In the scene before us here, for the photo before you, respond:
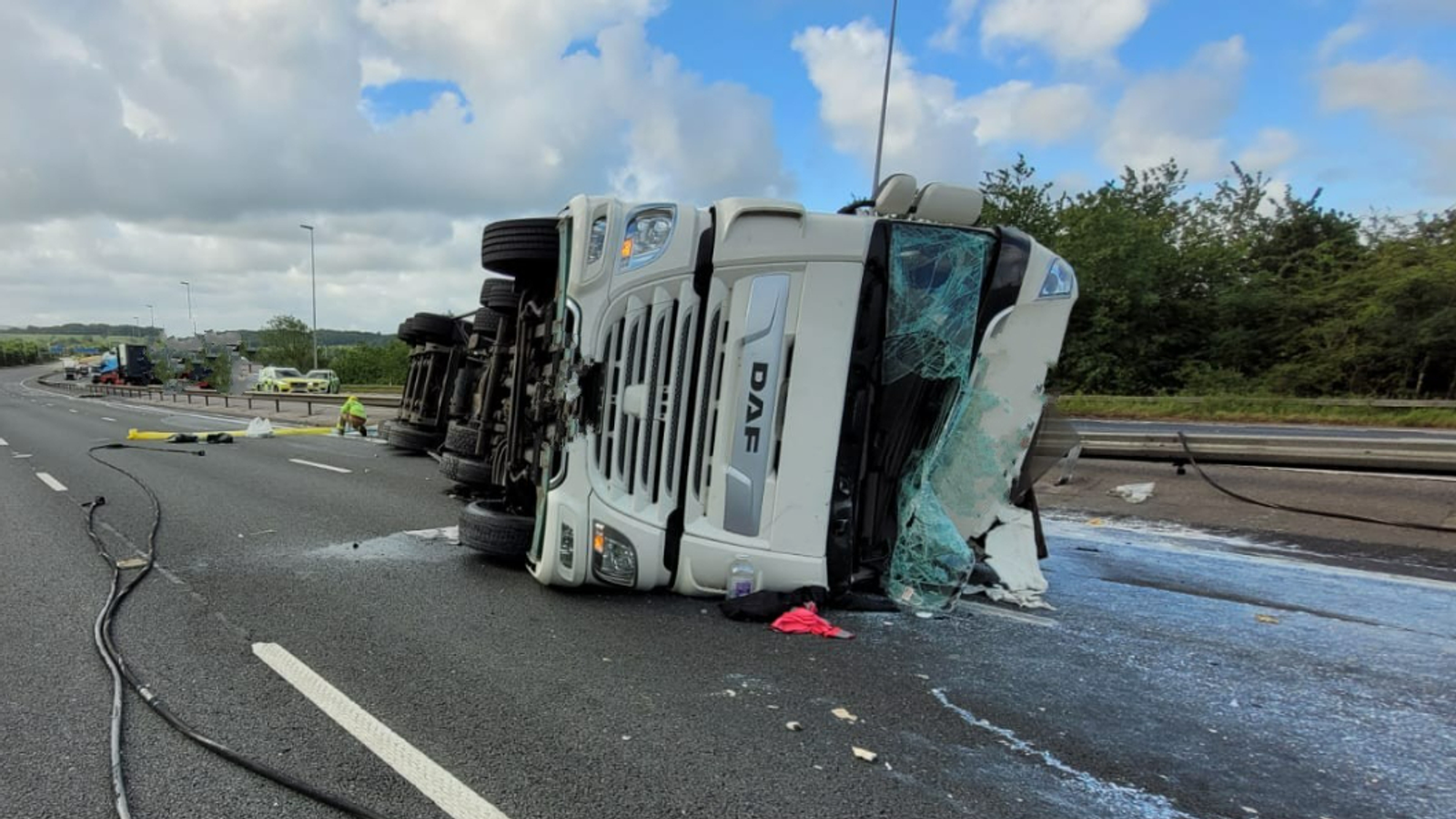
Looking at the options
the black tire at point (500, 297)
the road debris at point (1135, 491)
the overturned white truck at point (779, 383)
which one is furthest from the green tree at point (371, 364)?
the overturned white truck at point (779, 383)

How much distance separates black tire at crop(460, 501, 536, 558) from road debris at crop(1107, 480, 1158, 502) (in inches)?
220

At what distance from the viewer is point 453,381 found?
31.0 ft

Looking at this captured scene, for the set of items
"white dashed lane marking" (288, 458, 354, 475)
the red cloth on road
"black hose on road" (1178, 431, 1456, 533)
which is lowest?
"white dashed lane marking" (288, 458, 354, 475)

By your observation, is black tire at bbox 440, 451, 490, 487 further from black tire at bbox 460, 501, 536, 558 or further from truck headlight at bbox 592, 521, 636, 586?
truck headlight at bbox 592, 521, 636, 586

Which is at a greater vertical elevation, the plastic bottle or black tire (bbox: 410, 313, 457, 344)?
black tire (bbox: 410, 313, 457, 344)

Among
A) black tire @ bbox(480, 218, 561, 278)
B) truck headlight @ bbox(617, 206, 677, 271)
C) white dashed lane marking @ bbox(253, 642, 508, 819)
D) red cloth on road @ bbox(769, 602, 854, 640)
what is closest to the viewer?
white dashed lane marking @ bbox(253, 642, 508, 819)

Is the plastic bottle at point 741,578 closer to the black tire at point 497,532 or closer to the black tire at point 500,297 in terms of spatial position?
the black tire at point 497,532

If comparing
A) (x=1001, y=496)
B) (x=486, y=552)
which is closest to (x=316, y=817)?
(x=486, y=552)

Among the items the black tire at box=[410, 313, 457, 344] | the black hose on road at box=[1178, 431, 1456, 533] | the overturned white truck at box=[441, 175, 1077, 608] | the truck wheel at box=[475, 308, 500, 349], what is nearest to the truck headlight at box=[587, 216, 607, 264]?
the overturned white truck at box=[441, 175, 1077, 608]

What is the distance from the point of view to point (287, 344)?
6756 cm

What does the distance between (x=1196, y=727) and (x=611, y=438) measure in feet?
8.96

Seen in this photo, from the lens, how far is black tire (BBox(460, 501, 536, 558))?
431 centimetres

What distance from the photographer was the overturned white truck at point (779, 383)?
11.8ft

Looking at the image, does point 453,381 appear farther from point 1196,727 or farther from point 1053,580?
point 1196,727
